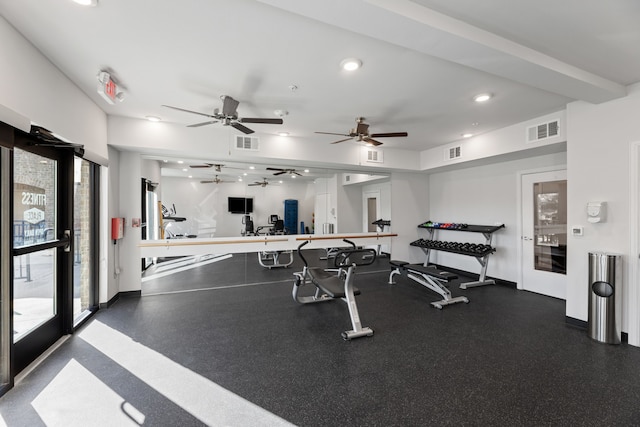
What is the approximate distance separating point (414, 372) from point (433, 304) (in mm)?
1807

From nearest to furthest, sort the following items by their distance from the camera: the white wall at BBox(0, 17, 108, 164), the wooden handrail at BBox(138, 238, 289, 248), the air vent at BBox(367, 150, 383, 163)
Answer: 1. the white wall at BBox(0, 17, 108, 164)
2. the wooden handrail at BBox(138, 238, 289, 248)
3. the air vent at BBox(367, 150, 383, 163)

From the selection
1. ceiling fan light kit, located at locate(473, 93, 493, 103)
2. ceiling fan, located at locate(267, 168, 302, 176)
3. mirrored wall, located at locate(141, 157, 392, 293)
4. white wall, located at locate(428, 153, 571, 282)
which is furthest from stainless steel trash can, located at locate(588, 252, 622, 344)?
ceiling fan, located at locate(267, 168, 302, 176)

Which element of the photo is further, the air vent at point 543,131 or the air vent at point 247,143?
the air vent at point 247,143

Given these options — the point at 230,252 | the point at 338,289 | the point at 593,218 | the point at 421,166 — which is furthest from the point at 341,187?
the point at 593,218

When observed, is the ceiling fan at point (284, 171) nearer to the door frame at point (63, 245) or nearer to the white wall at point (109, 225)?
the white wall at point (109, 225)

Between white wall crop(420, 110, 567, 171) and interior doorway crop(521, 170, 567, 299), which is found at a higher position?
white wall crop(420, 110, 567, 171)

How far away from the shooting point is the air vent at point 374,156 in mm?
5711

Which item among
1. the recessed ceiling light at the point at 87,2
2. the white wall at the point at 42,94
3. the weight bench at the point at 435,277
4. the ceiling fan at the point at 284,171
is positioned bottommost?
the weight bench at the point at 435,277

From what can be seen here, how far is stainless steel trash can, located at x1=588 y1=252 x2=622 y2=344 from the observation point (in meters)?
2.89

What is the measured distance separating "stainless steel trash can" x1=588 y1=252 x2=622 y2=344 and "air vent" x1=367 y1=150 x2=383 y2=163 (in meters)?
3.72

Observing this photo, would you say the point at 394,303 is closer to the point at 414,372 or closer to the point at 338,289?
the point at 338,289

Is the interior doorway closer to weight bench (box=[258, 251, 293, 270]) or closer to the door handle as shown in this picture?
weight bench (box=[258, 251, 293, 270])

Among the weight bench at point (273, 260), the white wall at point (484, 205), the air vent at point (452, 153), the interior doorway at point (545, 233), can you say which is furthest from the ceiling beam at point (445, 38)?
the weight bench at point (273, 260)

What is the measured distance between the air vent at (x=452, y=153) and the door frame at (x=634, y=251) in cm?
254
